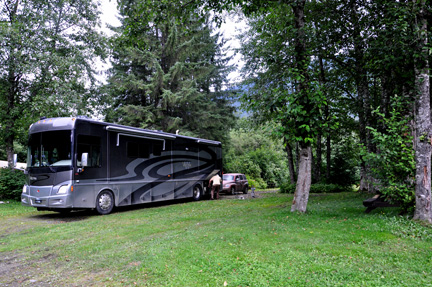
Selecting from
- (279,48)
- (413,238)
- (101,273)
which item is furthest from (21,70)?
(413,238)

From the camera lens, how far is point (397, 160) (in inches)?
308

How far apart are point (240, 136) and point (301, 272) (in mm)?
37548

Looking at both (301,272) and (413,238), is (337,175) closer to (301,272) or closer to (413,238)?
(413,238)

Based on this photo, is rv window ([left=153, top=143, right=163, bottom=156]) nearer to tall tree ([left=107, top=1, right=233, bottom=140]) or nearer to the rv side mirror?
the rv side mirror

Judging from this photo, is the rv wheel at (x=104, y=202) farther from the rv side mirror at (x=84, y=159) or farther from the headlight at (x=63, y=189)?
the rv side mirror at (x=84, y=159)

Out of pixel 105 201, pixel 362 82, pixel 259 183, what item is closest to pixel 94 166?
pixel 105 201

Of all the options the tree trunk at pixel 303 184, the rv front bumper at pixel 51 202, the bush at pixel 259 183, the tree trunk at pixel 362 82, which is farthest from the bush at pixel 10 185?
the bush at pixel 259 183

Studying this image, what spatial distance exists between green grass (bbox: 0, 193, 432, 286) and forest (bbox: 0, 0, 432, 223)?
1.82m

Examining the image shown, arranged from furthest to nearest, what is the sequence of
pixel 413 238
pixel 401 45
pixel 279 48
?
1. pixel 279 48
2. pixel 401 45
3. pixel 413 238

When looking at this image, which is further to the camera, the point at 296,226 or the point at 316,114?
the point at 316,114

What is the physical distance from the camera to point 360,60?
14883 millimetres

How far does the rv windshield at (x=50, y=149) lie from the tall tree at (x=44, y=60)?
4.72 meters

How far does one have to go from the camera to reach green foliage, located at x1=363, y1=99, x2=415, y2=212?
7.61 m

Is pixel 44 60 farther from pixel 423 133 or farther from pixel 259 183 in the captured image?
pixel 259 183
